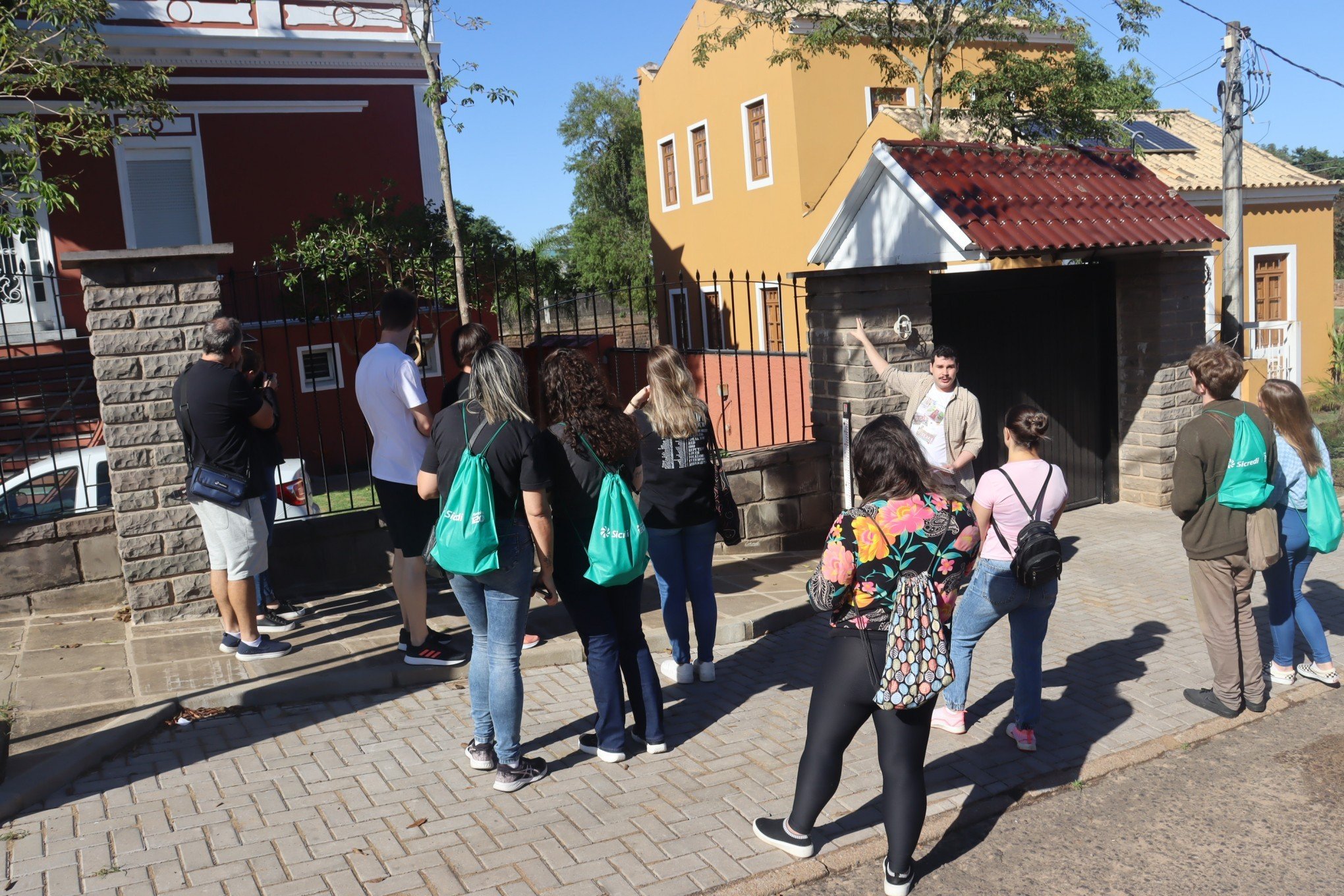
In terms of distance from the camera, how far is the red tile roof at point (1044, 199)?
28.9 ft

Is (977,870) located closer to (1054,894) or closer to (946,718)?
(1054,894)

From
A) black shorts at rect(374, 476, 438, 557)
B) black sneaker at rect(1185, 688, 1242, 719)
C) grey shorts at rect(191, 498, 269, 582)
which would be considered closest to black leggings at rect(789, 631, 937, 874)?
black sneaker at rect(1185, 688, 1242, 719)

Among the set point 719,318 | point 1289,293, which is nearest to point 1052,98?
Answer: point 1289,293

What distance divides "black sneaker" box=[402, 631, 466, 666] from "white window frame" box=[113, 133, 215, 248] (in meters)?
13.5

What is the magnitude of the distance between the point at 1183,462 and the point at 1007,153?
5549mm

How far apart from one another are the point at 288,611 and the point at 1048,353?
6701mm

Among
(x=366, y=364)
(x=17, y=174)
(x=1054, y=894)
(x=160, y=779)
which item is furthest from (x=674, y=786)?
(x=17, y=174)

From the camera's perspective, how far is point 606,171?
41250 millimetres

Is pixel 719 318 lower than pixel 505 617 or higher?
higher

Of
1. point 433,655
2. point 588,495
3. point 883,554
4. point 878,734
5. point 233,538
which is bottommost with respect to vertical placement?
point 433,655

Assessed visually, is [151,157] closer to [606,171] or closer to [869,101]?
[869,101]

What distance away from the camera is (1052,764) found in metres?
4.81

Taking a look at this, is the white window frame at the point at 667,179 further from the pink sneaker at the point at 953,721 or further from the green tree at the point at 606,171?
the pink sneaker at the point at 953,721

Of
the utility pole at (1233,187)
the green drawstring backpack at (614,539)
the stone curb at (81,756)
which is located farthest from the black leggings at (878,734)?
the utility pole at (1233,187)
